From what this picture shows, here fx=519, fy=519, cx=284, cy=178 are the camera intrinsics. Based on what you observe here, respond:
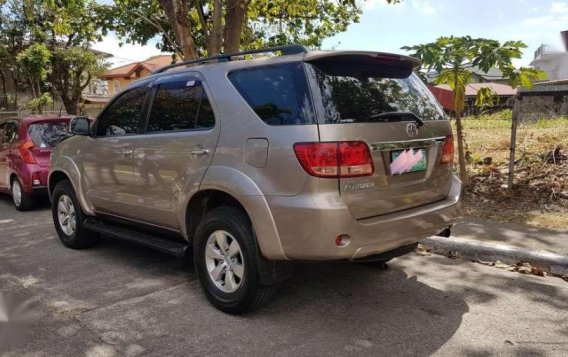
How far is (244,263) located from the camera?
149 inches

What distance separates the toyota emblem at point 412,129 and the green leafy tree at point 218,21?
5553 millimetres

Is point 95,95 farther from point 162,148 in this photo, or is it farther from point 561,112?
point 162,148

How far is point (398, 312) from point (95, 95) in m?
44.2

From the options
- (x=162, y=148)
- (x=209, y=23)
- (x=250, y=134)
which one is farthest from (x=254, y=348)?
(x=209, y=23)

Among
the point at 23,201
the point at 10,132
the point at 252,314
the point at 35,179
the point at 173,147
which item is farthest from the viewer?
the point at 10,132

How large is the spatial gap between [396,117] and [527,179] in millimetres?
4523

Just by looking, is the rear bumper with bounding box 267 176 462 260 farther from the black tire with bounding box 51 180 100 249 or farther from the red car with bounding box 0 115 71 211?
the red car with bounding box 0 115 71 211

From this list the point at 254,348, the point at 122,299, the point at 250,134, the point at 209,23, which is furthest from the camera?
the point at 209,23

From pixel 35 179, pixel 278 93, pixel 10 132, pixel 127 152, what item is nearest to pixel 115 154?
pixel 127 152

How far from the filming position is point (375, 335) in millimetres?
3627

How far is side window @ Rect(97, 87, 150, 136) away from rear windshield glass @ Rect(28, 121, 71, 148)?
3.21 meters

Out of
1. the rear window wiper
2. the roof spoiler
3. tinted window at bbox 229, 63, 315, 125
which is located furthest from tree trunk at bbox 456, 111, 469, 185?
tinted window at bbox 229, 63, 315, 125

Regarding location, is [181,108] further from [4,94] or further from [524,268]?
[4,94]

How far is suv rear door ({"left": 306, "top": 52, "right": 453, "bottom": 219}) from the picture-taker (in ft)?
11.5
